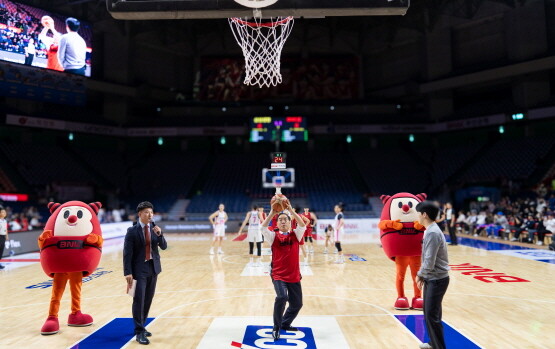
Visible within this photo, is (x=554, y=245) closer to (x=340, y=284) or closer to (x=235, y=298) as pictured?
(x=340, y=284)

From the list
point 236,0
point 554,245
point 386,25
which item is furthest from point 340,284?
point 386,25

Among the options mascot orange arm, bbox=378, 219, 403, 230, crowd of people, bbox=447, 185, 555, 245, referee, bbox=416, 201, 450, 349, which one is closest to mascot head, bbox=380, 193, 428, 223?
mascot orange arm, bbox=378, 219, 403, 230

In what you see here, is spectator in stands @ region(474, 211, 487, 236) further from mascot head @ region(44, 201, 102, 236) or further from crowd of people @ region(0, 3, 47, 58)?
crowd of people @ region(0, 3, 47, 58)

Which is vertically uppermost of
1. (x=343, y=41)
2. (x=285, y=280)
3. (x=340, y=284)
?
(x=343, y=41)

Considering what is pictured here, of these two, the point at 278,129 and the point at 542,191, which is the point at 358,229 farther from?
Result: the point at 542,191

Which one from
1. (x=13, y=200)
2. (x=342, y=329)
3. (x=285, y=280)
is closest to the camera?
Answer: (x=285, y=280)

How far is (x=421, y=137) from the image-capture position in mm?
34625

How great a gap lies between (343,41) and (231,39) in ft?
31.7

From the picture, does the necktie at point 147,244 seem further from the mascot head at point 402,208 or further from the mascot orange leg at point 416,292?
the mascot orange leg at point 416,292

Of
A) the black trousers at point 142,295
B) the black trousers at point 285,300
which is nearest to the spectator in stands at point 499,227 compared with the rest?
the black trousers at point 285,300

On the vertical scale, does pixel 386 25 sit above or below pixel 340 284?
above

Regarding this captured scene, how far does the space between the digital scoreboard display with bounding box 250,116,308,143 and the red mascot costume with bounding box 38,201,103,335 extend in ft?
66.5

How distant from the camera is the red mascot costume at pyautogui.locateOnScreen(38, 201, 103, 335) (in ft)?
18.4

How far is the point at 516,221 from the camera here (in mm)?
16953
